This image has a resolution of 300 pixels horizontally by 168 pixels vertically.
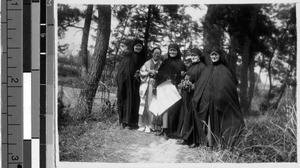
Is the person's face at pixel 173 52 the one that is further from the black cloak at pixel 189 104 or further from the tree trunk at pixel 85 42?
the tree trunk at pixel 85 42

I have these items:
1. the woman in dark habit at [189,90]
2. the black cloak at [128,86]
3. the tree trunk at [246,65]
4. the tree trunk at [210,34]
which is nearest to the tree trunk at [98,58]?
the black cloak at [128,86]

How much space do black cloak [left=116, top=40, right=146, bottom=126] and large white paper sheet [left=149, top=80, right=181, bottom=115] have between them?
13cm

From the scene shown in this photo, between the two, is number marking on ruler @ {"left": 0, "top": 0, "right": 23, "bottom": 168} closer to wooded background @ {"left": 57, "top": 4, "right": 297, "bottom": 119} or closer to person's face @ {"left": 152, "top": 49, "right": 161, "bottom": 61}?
wooded background @ {"left": 57, "top": 4, "right": 297, "bottom": 119}

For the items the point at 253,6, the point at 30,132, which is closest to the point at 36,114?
the point at 30,132

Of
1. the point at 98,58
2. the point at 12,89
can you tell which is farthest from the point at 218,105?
the point at 12,89

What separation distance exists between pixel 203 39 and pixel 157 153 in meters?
0.95

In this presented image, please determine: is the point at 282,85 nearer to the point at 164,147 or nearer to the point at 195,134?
the point at 195,134

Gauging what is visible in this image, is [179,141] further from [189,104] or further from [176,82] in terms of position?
[176,82]

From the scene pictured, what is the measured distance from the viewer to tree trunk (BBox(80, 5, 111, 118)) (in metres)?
3.12

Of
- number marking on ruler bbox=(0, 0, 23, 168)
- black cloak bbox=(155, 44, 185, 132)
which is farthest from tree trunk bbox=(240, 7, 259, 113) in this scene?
number marking on ruler bbox=(0, 0, 23, 168)

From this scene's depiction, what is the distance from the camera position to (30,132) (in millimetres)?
3094

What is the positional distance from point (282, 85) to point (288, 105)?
6.3 inches

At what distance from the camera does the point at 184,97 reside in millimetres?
3107

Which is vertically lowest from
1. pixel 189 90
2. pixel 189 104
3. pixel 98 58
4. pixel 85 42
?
pixel 189 104
